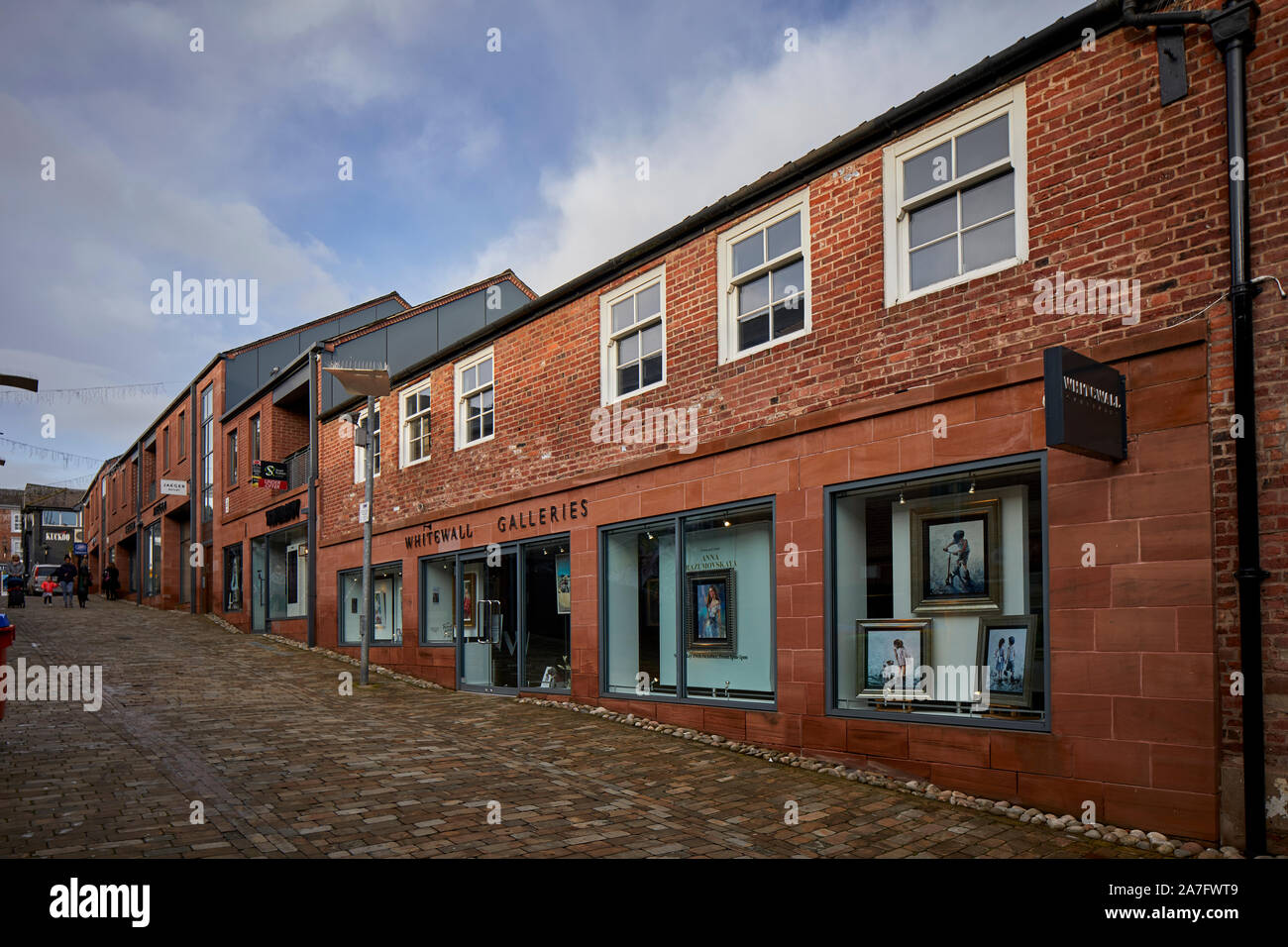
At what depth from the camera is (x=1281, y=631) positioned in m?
5.79

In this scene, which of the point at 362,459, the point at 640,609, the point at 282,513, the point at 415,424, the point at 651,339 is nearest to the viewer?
the point at 640,609

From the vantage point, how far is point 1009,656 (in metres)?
7.39

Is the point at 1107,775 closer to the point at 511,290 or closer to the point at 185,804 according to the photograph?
the point at 185,804

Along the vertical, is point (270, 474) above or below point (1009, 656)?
above

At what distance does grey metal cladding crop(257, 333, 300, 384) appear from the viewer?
91.3 ft

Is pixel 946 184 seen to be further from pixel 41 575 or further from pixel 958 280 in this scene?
pixel 41 575

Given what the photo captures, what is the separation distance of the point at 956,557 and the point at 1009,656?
3.01ft

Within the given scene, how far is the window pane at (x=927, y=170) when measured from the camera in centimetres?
809

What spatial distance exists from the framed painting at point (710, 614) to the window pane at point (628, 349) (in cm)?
289

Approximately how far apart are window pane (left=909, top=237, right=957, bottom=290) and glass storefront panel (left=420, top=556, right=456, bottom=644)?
9.21 meters

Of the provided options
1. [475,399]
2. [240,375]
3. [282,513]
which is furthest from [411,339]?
[475,399]

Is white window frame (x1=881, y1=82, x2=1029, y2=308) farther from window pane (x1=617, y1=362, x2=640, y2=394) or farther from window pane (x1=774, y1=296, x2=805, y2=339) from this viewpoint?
window pane (x1=617, y1=362, x2=640, y2=394)

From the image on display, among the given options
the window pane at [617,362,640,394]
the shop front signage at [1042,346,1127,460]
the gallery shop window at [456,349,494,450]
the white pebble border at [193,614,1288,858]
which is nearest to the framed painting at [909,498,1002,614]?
the shop front signage at [1042,346,1127,460]

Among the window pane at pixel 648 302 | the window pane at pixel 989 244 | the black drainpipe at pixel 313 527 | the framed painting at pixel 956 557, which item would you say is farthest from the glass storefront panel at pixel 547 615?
the black drainpipe at pixel 313 527
